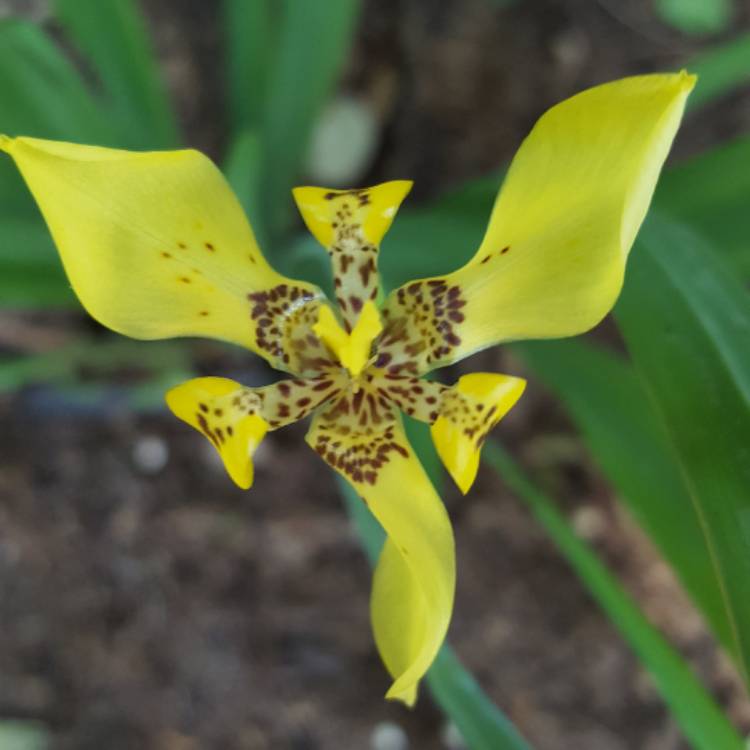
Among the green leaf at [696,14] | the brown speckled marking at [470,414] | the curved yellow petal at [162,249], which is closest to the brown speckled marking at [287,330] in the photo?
the curved yellow petal at [162,249]

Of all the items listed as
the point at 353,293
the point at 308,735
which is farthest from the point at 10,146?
the point at 308,735

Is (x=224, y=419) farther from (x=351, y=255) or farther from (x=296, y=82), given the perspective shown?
(x=296, y=82)

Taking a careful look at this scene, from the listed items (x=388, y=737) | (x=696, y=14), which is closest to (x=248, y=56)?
(x=696, y=14)

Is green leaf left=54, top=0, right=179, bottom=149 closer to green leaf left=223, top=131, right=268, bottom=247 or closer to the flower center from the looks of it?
green leaf left=223, top=131, right=268, bottom=247

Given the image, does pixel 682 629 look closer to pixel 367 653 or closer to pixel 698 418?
pixel 367 653

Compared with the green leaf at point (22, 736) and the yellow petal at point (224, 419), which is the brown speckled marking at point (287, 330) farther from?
the green leaf at point (22, 736)

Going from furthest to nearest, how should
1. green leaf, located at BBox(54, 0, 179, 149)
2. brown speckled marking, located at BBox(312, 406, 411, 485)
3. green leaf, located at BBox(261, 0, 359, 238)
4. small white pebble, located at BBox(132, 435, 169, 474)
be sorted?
small white pebble, located at BBox(132, 435, 169, 474), green leaf, located at BBox(261, 0, 359, 238), green leaf, located at BBox(54, 0, 179, 149), brown speckled marking, located at BBox(312, 406, 411, 485)

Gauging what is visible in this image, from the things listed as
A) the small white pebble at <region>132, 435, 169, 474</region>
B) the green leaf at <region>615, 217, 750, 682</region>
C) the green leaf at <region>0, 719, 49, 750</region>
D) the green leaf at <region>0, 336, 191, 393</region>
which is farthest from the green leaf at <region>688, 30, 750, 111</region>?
the green leaf at <region>0, 719, 49, 750</region>
